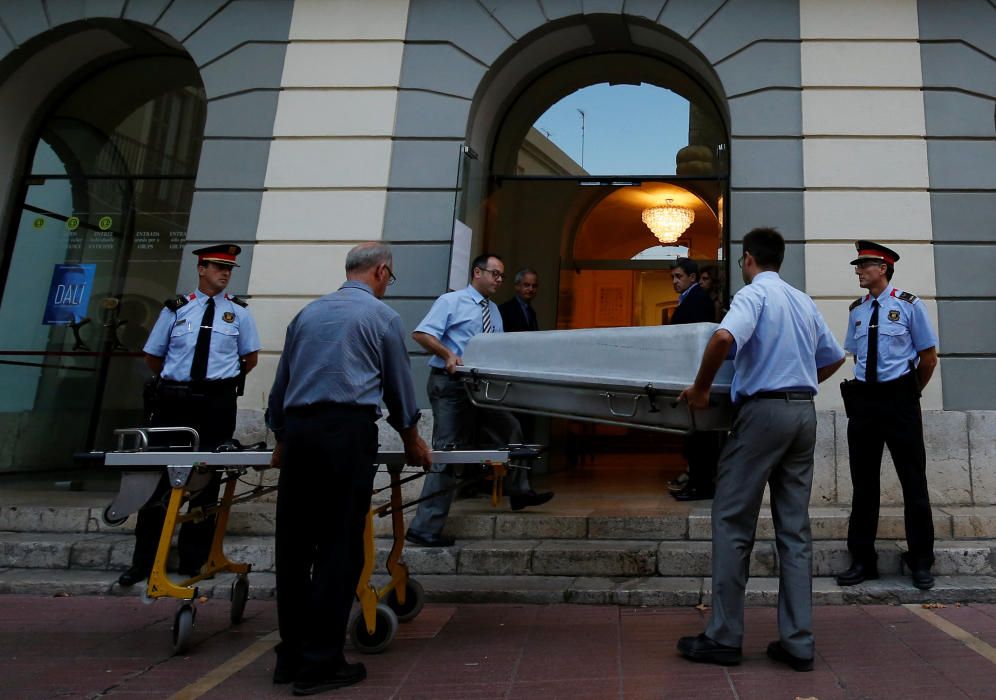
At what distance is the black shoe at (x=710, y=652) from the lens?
10.2 feet

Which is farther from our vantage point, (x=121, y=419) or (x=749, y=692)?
(x=121, y=419)

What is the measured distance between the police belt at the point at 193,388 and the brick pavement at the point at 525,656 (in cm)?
132

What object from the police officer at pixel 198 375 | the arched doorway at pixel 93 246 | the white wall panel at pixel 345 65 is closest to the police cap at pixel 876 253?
the police officer at pixel 198 375

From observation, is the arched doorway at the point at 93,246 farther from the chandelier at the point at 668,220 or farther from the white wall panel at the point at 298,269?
the chandelier at the point at 668,220

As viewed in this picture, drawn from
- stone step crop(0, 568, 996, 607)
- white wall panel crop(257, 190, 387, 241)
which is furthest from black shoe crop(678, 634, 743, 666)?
white wall panel crop(257, 190, 387, 241)

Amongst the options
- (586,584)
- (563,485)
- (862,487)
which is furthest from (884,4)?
(586,584)

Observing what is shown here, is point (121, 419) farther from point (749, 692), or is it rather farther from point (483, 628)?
point (749, 692)

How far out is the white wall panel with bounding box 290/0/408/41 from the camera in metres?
6.73

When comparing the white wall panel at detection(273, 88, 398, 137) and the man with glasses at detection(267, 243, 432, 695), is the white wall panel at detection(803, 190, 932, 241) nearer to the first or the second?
the white wall panel at detection(273, 88, 398, 137)

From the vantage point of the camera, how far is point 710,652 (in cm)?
314

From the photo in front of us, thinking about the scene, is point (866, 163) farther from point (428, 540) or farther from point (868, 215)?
point (428, 540)

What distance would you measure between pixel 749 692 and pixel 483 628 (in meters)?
1.45

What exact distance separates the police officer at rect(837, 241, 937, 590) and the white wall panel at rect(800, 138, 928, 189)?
1.83 meters

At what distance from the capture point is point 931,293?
5.71 metres
